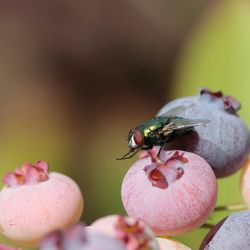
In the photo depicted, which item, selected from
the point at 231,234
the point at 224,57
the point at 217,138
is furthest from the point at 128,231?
the point at 224,57

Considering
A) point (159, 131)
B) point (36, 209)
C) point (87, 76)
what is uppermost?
point (159, 131)

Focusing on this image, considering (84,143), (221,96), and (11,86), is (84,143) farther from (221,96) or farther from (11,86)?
(221,96)

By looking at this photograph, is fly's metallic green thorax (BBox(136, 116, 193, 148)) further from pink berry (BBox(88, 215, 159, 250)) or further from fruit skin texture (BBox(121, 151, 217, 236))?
pink berry (BBox(88, 215, 159, 250))

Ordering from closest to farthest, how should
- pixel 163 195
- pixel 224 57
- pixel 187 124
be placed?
pixel 163 195 < pixel 187 124 < pixel 224 57

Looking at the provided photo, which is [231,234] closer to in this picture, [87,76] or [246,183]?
[246,183]

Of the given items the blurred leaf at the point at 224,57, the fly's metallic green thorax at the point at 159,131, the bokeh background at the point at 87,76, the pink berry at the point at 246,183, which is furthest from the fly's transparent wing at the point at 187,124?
the bokeh background at the point at 87,76

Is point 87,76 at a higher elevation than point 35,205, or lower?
lower

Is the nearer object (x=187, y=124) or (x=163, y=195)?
(x=163, y=195)

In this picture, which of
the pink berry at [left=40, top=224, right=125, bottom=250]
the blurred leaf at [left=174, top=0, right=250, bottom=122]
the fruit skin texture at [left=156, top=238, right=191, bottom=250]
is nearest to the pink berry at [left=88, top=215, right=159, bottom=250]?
the pink berry at [left=40, top=224, right=125, bottom=250]
